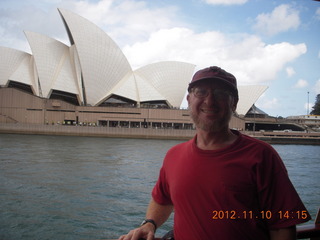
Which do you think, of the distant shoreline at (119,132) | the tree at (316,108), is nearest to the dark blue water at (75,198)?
the distant shoreline at (119,132)

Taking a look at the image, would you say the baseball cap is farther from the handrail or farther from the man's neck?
the handrail

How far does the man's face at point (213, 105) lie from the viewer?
3.94ft

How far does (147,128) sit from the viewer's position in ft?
101

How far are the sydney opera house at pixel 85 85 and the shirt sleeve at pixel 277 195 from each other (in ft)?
101

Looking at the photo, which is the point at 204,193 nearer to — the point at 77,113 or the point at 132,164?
the point at 132,164

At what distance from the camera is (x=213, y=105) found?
1199mm

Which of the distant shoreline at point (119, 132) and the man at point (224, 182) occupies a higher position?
the man at point (224, 182)

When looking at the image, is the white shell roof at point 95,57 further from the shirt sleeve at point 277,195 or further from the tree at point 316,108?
the tree at point 316,108

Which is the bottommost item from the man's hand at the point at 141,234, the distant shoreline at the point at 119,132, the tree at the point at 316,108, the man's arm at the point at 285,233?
the distant shoreline at the point at 119,132

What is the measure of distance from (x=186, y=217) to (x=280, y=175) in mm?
419

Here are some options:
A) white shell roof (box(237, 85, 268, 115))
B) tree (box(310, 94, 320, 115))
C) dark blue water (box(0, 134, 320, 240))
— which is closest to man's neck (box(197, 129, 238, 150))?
dark blue water (box(0, 134, 320, 240))

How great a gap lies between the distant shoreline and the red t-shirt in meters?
29.0

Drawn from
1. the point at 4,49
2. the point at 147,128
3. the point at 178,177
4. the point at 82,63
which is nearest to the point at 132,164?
the point at 178,177

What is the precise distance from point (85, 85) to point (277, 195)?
104ft
